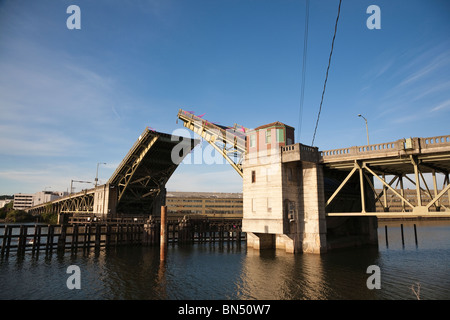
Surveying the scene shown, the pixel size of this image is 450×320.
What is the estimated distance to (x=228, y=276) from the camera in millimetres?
20781

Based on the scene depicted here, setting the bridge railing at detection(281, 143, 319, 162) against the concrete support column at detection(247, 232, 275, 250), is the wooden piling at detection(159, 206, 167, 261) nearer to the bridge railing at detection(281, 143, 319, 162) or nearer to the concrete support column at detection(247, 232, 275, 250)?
the concrete support column at detection(247, 232, 275, 250)

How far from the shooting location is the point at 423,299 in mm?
15133

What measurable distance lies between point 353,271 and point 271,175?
1214 cm

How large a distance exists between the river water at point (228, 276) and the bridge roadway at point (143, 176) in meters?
16.0

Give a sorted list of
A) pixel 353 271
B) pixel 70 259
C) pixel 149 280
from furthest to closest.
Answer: pixel 70 259 < pixel 353 271 < pixel 149 280

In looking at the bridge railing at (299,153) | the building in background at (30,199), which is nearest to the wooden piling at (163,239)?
the bridge railing at (299,153)

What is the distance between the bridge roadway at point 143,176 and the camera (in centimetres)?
4081

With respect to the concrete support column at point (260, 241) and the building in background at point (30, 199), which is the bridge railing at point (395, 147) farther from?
the building in background at point (30, 199)

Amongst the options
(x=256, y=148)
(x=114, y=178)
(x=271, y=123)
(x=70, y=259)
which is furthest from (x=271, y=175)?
(x=114, y=178)

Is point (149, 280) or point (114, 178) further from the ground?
point (114, 178)

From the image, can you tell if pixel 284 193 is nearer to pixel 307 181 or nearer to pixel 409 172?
pixel 307 181

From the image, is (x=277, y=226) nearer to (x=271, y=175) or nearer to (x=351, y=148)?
(x=271, y=175)

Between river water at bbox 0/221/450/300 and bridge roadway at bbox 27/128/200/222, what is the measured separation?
630 inches
